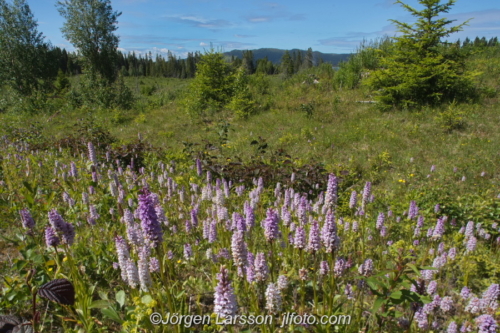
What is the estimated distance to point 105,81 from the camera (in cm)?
2244

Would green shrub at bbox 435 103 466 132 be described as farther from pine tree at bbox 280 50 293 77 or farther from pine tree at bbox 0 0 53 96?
pine tree at bbox 0 0 53 96

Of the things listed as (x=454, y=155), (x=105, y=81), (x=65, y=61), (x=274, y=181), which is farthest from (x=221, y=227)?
(x=65, y=61)

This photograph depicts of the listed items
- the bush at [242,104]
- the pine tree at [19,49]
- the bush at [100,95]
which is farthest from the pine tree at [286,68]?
the pine tree at [19,49]

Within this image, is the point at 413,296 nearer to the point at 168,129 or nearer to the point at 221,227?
the point at 221,227

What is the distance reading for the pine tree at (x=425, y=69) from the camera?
1087cm

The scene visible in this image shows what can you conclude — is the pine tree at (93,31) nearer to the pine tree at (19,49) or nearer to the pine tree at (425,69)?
the pine tree at (19,49)

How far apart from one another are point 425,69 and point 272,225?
11.3 meters

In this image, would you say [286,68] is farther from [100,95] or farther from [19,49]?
[19,49]

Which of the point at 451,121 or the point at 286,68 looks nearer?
the point at 451,121

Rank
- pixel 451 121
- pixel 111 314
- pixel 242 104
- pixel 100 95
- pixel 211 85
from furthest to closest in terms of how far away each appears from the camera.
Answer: pixel 100 95 < pixel 211 85 < pixel 242 104 < pixel 451 121 < pixel 111 314

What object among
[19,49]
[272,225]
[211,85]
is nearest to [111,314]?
[272,225]

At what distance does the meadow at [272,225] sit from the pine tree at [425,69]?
73 cm

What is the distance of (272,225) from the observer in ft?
7.79

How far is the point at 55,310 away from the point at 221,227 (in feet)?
6.28
